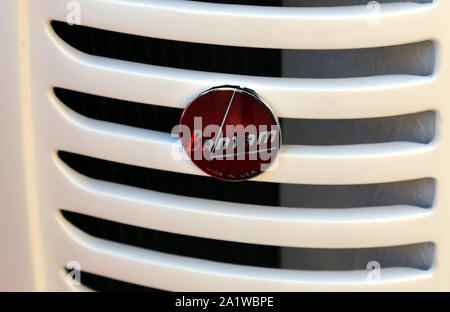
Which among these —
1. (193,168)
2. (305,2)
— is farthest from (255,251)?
(305,2)

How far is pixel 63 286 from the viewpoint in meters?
1.32

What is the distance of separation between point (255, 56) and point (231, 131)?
0.14 m

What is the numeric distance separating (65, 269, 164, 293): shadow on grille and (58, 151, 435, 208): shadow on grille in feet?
0.77

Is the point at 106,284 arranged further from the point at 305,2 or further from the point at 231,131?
the point at 305,2

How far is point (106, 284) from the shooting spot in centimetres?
137

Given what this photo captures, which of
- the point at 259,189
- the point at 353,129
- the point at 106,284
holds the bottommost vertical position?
the point at 106,284

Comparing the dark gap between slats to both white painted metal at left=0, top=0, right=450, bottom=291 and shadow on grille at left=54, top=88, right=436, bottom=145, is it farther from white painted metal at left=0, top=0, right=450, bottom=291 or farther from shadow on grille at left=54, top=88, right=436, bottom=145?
shadow on grille at left=54, top=88, right=436, bottom=145

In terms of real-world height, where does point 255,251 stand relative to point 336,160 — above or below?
below

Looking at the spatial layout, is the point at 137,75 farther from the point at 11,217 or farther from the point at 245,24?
the point at 11,217

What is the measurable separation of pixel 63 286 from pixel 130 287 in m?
0.14

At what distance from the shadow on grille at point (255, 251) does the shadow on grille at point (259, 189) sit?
9 centimetres

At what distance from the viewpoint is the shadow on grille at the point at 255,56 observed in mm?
1076

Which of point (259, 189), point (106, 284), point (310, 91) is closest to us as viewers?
point (310, 91)
